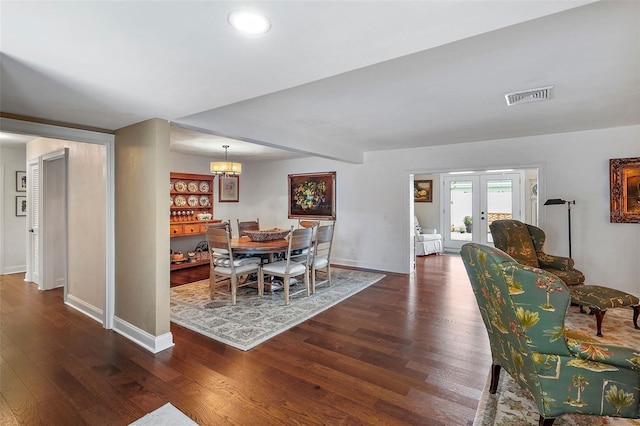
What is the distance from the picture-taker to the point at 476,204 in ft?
26.0

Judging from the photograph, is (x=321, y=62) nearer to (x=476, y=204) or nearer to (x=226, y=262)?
(x=226, y=262)

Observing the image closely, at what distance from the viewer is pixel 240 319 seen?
339 cm

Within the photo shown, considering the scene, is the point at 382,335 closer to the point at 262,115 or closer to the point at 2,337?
the point at 262,115

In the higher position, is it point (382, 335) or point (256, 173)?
point (256, 173)

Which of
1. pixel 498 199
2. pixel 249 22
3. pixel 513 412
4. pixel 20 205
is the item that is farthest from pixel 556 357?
pixel 20 205

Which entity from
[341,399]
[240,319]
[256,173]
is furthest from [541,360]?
[256,173]

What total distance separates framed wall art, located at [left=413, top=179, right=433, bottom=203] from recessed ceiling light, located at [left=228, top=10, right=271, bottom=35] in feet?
26.2

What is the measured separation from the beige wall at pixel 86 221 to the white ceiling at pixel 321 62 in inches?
28.9

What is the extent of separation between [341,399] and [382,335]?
1.10 meters

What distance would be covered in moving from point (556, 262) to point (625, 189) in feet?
4.44

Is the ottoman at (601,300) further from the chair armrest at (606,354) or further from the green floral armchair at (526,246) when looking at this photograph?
the chair armrest at (606,354)

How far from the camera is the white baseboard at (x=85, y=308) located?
3.41 meters

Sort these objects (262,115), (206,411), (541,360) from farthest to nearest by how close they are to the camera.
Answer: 1. (262,115)
2. (206,411)
3. (541,360)

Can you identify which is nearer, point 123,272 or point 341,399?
point 341,399
